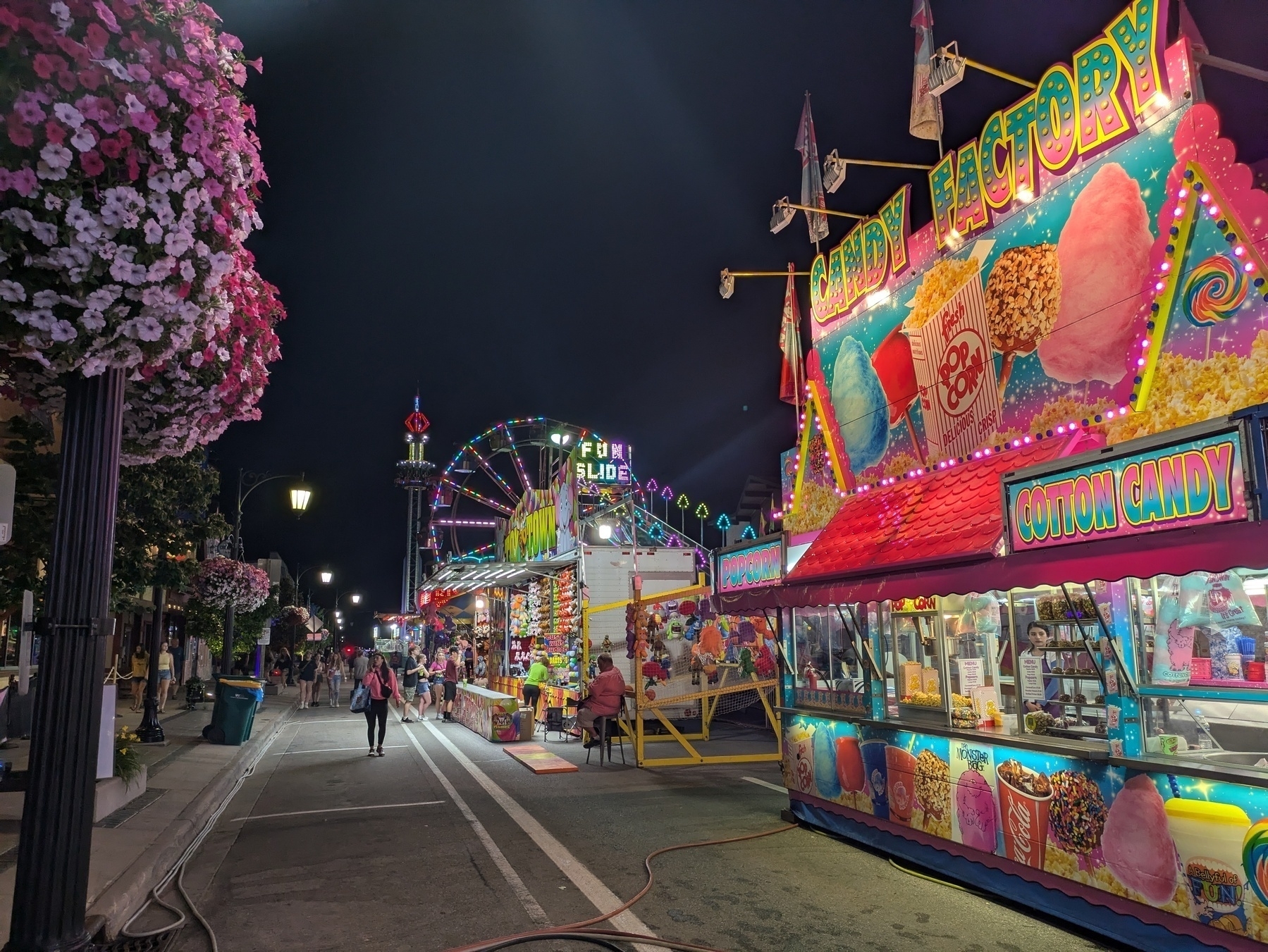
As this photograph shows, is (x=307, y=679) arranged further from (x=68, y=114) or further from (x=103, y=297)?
Result: (x=68, y=114)

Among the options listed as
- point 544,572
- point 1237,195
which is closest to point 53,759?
point 1237,195

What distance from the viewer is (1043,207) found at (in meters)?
6.80

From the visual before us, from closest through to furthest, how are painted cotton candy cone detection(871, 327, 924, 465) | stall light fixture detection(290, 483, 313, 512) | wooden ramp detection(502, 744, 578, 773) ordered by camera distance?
painted cotton candy cone detection(871, 327, 924, 465) < wooden ramp detection(502, 744, 578, 773) < stall light fixture detection(290, 483, 313, 512)

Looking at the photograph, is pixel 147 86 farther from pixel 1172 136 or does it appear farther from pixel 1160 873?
pixel 1160 873

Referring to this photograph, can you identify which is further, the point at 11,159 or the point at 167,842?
the point at 167,842

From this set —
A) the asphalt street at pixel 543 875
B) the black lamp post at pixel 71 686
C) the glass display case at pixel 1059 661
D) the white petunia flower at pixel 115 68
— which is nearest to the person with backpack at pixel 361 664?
the asphalt street at pixel 543 875

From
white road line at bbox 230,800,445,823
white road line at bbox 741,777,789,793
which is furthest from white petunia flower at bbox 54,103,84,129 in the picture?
white road line at bbox 741,777,789,793

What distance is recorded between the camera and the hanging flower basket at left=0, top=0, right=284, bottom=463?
3.52 m

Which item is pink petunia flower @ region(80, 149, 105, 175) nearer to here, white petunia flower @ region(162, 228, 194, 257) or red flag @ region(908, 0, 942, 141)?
white petunia flower @ region(162, 228, 194, 257)

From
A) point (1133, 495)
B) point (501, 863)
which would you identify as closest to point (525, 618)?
point (501, 863)

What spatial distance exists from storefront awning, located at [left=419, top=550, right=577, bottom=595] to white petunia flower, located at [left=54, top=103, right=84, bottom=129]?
653 inches

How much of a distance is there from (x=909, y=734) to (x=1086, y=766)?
1.89m

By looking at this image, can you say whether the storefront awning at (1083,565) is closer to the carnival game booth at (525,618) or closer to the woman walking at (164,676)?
the carnival game booth at (525,618)

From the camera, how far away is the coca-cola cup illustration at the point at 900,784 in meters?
7.22
